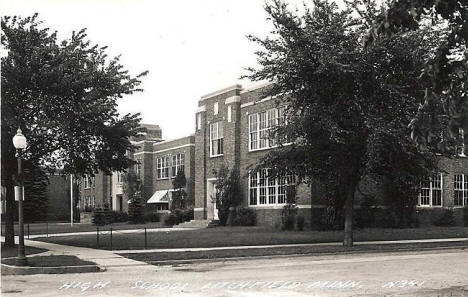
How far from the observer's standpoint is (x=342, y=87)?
21.1 m

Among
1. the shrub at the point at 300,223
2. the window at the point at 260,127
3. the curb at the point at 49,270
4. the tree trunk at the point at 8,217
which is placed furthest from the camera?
the window at the point at 260,127

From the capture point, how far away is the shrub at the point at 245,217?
1381 inches

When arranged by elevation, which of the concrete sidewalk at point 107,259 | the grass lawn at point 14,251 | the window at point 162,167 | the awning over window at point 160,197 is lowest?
the grass lawn at point 14,251

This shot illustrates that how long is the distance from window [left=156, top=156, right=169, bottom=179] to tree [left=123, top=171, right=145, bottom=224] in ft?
7.13

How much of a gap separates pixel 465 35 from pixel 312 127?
48.2ft

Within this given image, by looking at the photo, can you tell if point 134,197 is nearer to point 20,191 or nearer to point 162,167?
point 162,167

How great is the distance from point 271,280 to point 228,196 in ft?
76.7

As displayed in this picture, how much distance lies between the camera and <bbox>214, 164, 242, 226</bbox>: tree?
36.5 meters

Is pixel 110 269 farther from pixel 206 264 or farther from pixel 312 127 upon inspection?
pixel 312 127

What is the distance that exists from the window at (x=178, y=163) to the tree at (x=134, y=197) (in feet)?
12.2

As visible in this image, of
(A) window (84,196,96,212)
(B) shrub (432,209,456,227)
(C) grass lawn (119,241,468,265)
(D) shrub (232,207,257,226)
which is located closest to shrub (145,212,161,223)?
(A) window (84,196,96,212)

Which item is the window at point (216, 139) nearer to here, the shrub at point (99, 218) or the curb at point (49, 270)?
the shrub at point (99, 218)

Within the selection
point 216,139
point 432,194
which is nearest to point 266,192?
point 216,139

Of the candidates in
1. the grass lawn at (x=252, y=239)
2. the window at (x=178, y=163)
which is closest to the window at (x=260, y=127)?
the grass lawn at (x=252, y=239)
